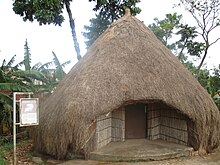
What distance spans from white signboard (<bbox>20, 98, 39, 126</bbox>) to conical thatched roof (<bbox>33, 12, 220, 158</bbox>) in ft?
3.37

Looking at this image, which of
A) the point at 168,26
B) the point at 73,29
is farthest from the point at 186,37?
the point at 73,29

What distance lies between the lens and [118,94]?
8125 mm

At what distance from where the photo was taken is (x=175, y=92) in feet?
28.1

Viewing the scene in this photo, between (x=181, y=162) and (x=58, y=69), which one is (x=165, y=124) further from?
(x=58, y=69)

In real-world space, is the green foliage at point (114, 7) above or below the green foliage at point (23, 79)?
above

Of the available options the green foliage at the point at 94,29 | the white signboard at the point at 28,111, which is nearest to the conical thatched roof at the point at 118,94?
the white signboard at the point at 28,111

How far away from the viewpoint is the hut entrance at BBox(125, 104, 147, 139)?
9930mm

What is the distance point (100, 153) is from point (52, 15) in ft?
30.2

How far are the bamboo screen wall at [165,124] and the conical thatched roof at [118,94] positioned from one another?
1.80ft

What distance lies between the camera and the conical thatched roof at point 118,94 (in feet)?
25.8

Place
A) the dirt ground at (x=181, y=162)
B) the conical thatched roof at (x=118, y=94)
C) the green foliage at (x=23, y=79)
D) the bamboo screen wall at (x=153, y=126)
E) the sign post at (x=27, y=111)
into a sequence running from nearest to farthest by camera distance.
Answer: the sign post at (x=27, y=111), the dirt ground at (x=181, y=162), the conical thatched roof at (x=118, y=94), the bamboo screen wall at (x=153, y=126), the green foliage at (x=23, y=79)

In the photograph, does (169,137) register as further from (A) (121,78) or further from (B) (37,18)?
(B) (37,18)

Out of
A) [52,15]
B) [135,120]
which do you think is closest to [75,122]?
[135,120]

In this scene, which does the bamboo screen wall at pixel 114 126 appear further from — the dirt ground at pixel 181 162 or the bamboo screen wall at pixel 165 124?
the dirt ground at pixel 181 162
